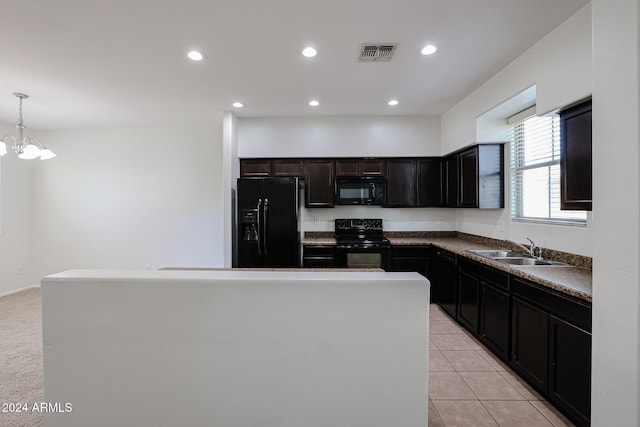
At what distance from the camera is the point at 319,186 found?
4516 millimetres

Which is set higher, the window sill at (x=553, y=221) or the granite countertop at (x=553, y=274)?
the window sill at (x=553, y=221)

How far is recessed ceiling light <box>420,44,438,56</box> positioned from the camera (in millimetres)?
2510

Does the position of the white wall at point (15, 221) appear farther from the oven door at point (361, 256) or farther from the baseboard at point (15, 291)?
the oven door at point (361, 256)

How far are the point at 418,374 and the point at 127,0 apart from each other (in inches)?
116

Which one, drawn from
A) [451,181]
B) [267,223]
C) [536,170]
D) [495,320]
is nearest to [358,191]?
[451,181]

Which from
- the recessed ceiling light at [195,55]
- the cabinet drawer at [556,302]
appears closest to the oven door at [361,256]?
the cabinet drawer at [556,302]

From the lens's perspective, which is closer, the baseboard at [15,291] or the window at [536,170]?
the window at [536,170]

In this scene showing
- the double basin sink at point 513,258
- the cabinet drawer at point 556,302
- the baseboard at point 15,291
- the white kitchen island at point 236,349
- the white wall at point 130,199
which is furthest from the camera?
the white wall at point 130,199

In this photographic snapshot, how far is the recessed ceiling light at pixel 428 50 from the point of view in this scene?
2510 mm

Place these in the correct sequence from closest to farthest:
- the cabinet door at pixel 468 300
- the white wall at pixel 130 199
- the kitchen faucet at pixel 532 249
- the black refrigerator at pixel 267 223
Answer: the kitchen faucet at pixel 532 249 < the cabinet door at pixel 468 300 < the black refrigerator at pixel 267 223 < the white wall at pixel 130 199

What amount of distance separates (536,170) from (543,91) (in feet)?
3.12

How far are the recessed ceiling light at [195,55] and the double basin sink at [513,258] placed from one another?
11.1ft

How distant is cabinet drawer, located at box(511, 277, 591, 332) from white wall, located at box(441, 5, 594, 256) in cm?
43

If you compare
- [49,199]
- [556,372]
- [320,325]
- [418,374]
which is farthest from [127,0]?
[49,199]
